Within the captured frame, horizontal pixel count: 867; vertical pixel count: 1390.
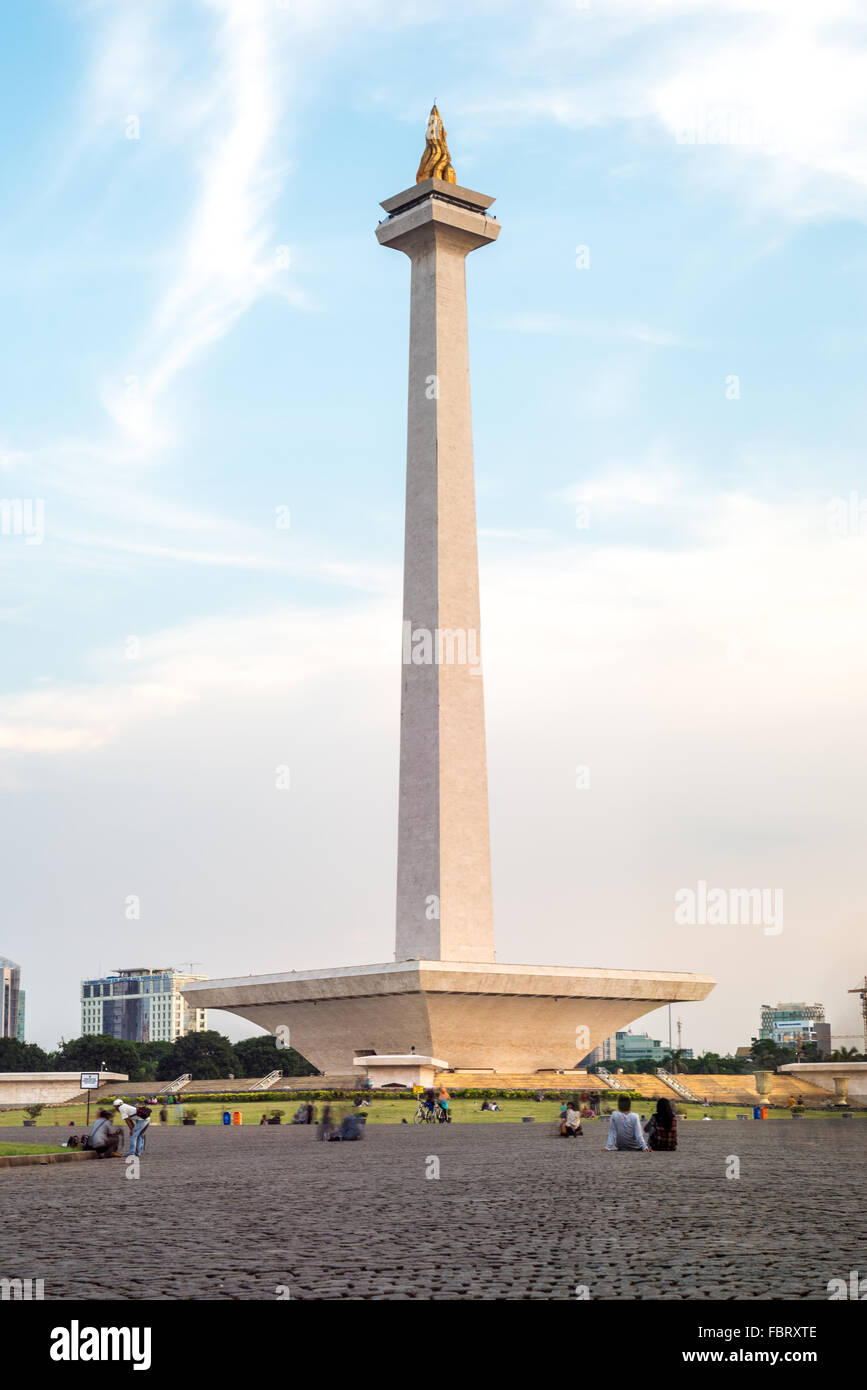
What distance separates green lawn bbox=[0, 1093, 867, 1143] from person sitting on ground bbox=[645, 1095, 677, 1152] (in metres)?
9.36

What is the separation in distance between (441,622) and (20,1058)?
39486 mm

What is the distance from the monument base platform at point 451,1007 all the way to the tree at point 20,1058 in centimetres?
2266

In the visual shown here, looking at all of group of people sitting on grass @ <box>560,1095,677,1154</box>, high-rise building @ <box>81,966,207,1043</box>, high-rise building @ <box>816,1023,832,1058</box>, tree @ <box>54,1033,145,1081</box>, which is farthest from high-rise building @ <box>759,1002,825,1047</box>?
group of people sitting on grass @ <box>560,1095,677,1154</box>

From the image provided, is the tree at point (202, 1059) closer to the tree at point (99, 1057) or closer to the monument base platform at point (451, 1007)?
the tree at point (99, 1057)

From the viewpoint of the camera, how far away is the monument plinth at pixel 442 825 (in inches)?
2002

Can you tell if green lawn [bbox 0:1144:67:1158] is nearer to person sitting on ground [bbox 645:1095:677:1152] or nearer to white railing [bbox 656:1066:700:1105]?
person sitting on ground [bbox 645:1095:677:1152]

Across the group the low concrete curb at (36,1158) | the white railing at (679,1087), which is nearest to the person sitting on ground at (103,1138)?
the low concrete curb at (36,1158)

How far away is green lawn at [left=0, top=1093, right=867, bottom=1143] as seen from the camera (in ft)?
115

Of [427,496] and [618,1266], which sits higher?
[427,496]
